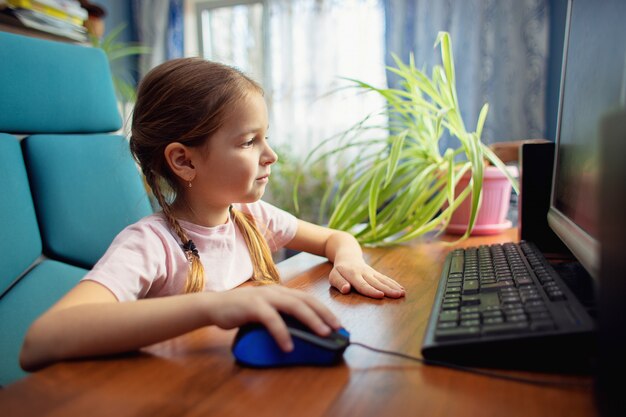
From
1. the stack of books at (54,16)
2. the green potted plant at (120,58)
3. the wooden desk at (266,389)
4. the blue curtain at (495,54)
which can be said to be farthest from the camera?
the green potted plant at (120,58)

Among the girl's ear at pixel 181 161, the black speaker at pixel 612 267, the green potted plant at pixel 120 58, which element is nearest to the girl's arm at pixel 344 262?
the girl's ear at pixel 181 161

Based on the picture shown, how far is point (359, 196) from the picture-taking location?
1212 millimetres

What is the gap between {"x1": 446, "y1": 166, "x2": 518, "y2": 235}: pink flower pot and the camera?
1222 millimetres

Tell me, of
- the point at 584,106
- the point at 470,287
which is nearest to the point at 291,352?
the point at 470,287

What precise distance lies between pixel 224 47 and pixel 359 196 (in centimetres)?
259

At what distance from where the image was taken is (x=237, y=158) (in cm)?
86

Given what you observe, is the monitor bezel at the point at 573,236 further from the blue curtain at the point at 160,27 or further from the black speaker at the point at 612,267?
the blue curtain at the point at 160,27

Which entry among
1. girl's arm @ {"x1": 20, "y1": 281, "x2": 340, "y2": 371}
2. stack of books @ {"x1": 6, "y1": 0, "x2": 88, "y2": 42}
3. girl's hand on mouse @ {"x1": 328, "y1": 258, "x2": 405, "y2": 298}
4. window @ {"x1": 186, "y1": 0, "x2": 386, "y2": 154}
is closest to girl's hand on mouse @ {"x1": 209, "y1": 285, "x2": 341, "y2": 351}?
girl's arm @ {"x1": 20, "y1": 281, "x2": 340, "y2": 371}

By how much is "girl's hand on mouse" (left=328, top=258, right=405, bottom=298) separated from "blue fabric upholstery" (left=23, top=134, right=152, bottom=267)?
0.54m

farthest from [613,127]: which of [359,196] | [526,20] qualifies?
[526,20]

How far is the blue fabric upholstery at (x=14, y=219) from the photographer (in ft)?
2.79

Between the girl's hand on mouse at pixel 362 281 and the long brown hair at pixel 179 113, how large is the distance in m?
0.16

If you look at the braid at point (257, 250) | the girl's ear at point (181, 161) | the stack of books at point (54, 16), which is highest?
the stack of books at point (54, 16)

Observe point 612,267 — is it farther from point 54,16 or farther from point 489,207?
point 54,16
